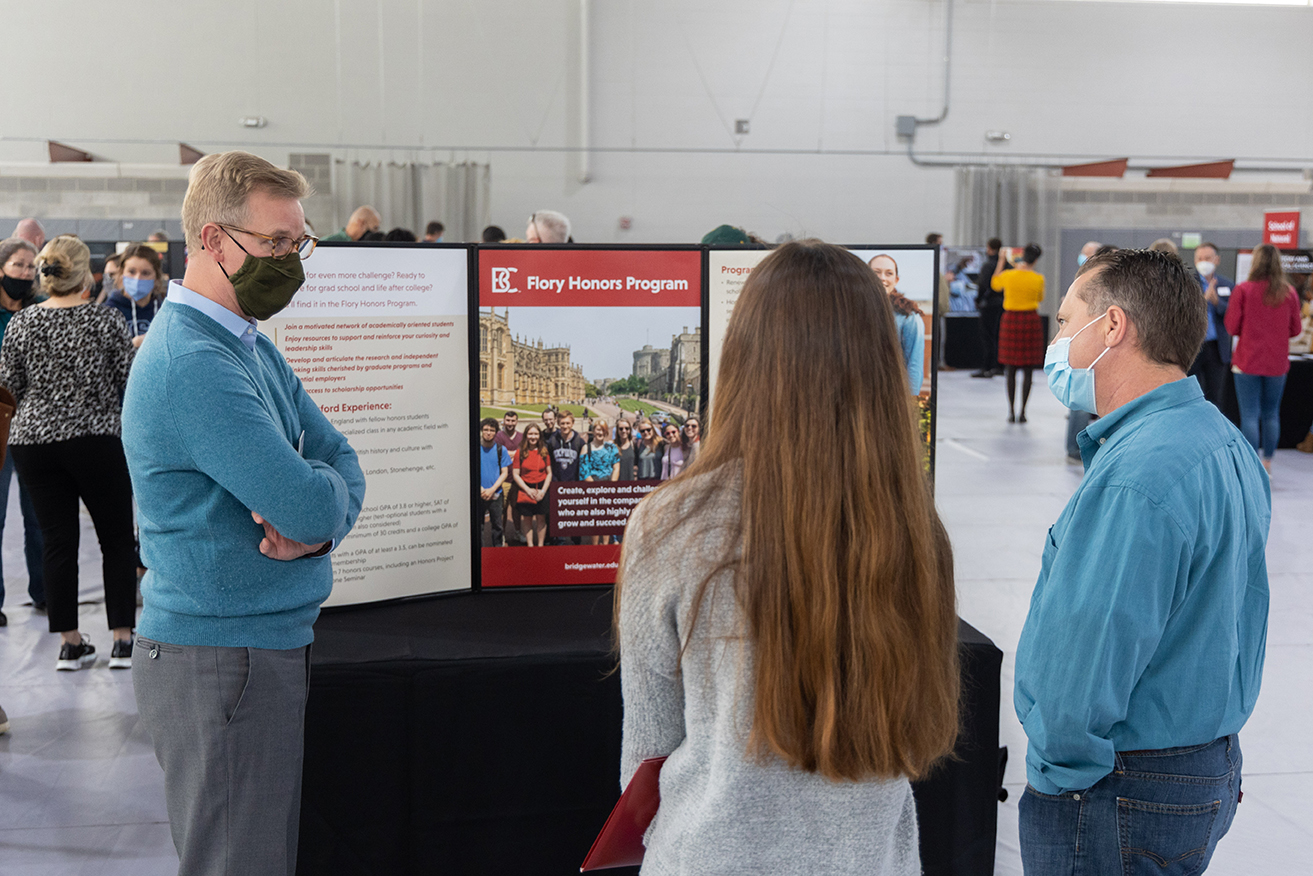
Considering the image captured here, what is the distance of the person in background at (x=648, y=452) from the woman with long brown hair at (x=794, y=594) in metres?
1.34

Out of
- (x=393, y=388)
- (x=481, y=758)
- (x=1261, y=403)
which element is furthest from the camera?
(x=1261, y=403)

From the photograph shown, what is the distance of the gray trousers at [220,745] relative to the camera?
1396 millimetres

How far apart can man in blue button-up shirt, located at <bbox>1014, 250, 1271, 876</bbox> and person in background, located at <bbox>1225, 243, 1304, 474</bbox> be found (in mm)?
6256

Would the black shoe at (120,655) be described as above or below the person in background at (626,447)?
below

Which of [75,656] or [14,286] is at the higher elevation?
[14,286]

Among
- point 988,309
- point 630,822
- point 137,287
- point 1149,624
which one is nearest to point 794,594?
point 630,822

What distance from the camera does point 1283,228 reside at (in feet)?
33.9

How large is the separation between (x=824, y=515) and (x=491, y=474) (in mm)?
1504

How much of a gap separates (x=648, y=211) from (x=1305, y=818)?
36.6 feet

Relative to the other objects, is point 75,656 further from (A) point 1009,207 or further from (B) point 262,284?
(A) point 1009,207

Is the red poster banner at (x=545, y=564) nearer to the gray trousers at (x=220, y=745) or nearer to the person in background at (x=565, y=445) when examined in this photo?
the person in background at (x=565, y=445)

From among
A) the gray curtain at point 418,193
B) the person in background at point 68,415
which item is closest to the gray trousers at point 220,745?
the person in background at point 68,415

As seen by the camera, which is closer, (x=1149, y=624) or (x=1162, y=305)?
(x=1149, y=624)

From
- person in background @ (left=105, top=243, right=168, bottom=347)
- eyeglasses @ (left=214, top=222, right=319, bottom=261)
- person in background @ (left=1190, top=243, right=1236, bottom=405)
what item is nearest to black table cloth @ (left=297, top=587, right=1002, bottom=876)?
eyeglasses @ (left=214, top=222, right=319, bottom=261)
